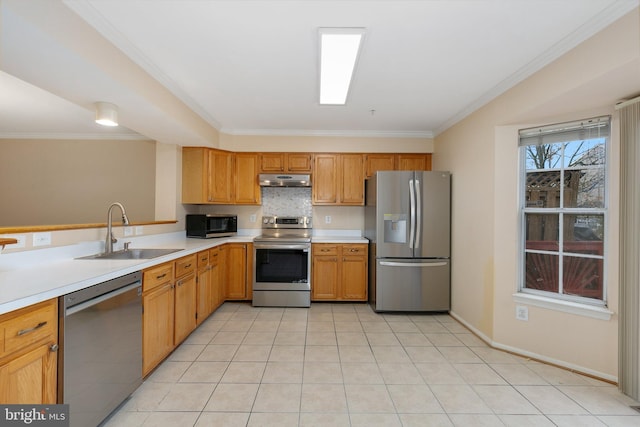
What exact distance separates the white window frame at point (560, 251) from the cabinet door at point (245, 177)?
327cm

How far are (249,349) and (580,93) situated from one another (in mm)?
3340

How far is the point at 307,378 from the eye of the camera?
2.20 meters

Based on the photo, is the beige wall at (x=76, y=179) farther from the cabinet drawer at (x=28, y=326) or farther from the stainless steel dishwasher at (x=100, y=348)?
the cabinet drawer at (x=28, y=326)

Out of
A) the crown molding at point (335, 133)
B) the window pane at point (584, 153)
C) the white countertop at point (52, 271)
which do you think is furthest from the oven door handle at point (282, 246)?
the window pane at point (584, 153)

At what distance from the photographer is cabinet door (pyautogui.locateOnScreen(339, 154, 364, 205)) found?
4.28 meters

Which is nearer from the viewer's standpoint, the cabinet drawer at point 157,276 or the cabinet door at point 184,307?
the cabinet drawer at point 157,276

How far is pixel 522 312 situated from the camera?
8.63 ft

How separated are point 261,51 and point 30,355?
2.18m

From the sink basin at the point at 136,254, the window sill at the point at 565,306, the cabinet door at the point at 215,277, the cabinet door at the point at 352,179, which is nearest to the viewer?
the window sill at the point at 565,306

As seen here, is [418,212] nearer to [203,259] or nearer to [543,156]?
[543,156]

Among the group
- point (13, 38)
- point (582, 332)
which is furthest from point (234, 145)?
point (582, 332)

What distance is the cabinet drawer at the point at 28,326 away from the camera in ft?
3.77

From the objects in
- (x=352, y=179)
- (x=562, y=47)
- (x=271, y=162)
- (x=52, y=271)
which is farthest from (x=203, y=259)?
(x=562, y=47)

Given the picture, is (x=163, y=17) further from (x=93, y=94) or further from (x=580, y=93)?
(x=580, y=93)
